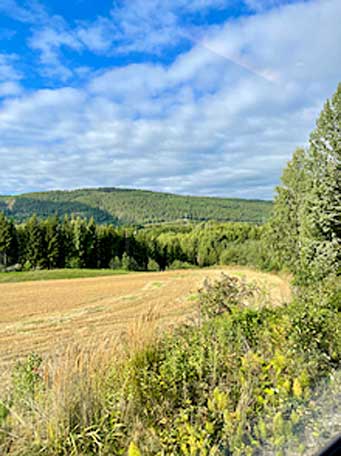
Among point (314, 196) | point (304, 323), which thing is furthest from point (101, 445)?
point (314, 196)

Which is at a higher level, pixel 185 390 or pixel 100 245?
pixel 185 390

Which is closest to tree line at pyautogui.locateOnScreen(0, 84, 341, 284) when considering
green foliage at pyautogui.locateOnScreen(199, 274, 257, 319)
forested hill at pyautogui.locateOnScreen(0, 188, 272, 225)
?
green foliage at pyautogui.locateOnScreen(199, 274, 257, 319)

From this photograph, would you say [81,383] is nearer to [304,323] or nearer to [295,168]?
[304,323]

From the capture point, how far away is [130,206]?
154875mm

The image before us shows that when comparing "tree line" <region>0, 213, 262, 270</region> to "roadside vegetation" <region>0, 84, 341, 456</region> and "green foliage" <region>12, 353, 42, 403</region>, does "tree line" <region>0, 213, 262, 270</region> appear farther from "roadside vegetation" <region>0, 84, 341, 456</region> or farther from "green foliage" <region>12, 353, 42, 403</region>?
"roadside vegetation" <region>0, 84, 341, 456</region>

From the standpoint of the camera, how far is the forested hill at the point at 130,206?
138 metres

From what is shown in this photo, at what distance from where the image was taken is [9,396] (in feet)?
9.45

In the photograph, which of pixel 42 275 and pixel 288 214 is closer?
pixel 288 214

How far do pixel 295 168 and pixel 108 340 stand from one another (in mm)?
22374

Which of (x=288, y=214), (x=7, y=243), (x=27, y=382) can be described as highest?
(x=288, y=214)

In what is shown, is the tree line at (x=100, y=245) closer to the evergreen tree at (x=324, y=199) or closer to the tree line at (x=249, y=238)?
the tree line at (x=249, y=238)

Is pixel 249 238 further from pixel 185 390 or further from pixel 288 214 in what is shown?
pixel 185 390

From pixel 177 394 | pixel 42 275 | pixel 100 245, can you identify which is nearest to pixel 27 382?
pixel 177 394

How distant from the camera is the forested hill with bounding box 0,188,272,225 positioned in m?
138
